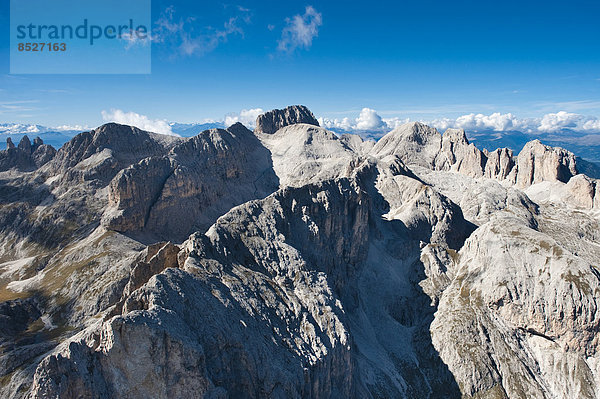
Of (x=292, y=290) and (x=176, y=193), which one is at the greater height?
(x=176, y=193)

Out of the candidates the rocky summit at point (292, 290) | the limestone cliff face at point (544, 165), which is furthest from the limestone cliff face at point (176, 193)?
the limestone cliff face at point (544, 165)

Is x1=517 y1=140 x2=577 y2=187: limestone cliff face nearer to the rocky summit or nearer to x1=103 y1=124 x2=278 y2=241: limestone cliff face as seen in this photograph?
the rocky summit

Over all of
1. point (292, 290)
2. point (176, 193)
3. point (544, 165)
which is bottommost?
point (292, 290)

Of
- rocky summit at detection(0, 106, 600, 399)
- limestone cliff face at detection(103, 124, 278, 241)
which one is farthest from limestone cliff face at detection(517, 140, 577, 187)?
limestone cliff face at detection(103, 124, 278, 241)

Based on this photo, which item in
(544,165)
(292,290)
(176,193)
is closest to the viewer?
(292,290)

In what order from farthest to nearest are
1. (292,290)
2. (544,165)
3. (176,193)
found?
(544,165)
(176,193)
(292,290)

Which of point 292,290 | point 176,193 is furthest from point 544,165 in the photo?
point 176,193

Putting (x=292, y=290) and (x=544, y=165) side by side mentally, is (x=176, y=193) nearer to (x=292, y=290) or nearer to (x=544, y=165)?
(x=292, y=290)

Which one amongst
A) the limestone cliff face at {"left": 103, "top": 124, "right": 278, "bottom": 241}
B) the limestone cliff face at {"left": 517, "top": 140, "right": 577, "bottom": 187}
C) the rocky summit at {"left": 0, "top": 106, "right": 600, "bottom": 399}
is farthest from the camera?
the limestone cliff face at {"left": 517, "top": 140, "right": 577, "bottom": 187}

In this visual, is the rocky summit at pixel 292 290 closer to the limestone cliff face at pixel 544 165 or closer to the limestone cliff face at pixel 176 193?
the limestone cliff face at pixel 176 193
